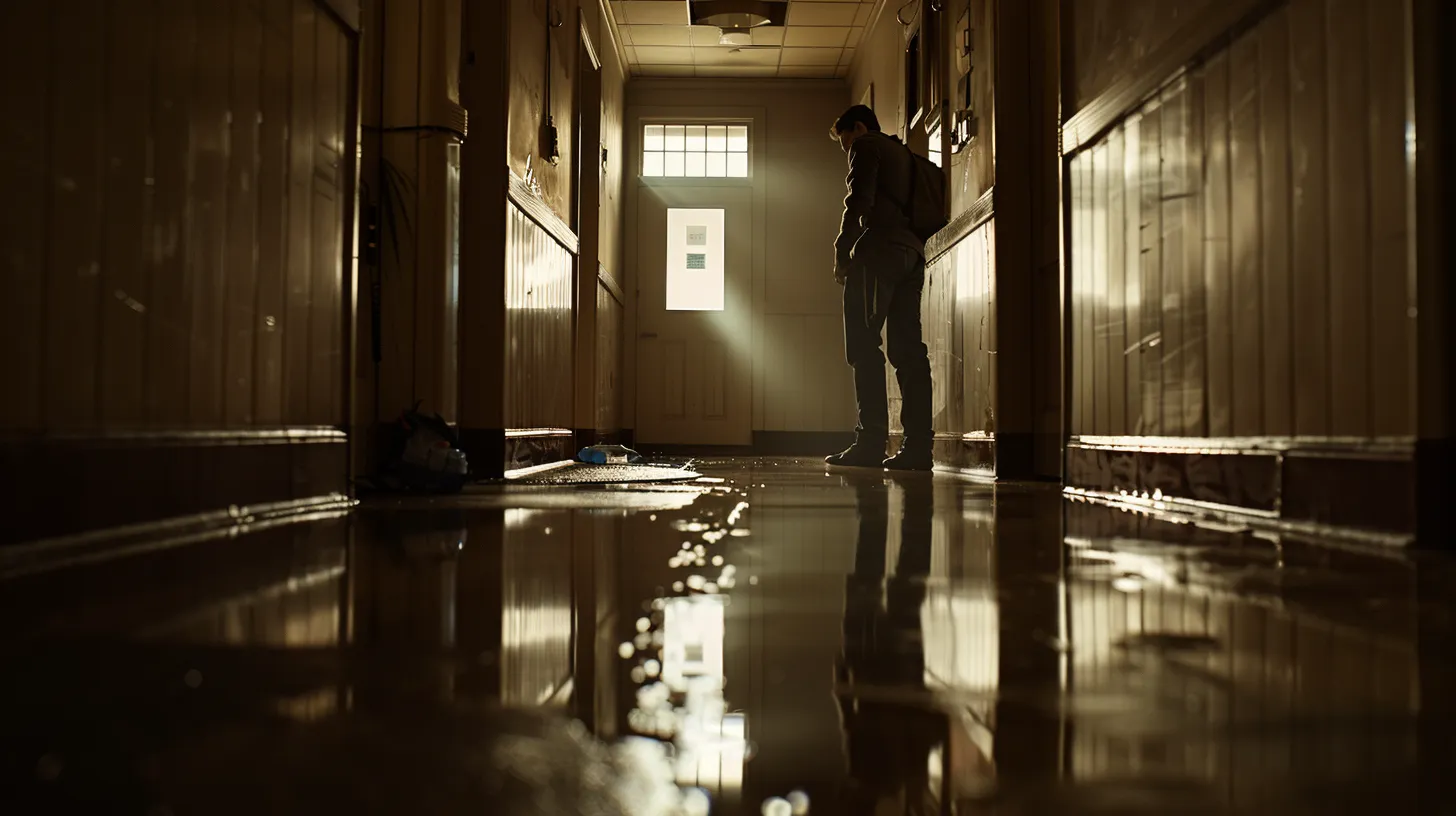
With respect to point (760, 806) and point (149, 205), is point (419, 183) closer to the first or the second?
point (149, 205)

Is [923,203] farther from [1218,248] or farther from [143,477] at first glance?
[143,477]

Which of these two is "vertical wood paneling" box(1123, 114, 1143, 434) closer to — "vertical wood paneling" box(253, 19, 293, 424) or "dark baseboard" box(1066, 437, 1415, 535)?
"dark baseboard" box(1066, 437, 1415, 535)

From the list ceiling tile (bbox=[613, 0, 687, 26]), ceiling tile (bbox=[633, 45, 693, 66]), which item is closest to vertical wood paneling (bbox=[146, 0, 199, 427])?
ceiling tile (bbox=[613, 0, 687, 26])

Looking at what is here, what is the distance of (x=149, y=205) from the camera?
164cm

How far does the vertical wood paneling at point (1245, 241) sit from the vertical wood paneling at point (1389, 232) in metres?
0.39

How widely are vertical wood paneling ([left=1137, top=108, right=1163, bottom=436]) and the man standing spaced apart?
2.02 m

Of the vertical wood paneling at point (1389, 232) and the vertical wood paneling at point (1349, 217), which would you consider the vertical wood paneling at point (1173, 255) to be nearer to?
the vertical wood paneling at point (1349, 217)

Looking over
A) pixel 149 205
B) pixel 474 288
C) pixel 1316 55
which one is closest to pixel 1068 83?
pixel 1316 55

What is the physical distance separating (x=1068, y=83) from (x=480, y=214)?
207 cm

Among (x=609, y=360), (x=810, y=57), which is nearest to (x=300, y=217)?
(x=609, y=360)

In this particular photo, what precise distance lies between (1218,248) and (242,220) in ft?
6.87

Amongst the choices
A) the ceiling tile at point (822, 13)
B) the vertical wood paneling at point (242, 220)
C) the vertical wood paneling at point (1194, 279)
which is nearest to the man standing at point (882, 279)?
the vertical wood paneling at point (1194, 279)

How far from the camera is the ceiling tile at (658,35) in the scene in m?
8.46

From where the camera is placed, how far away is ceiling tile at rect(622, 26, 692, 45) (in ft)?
27.8
